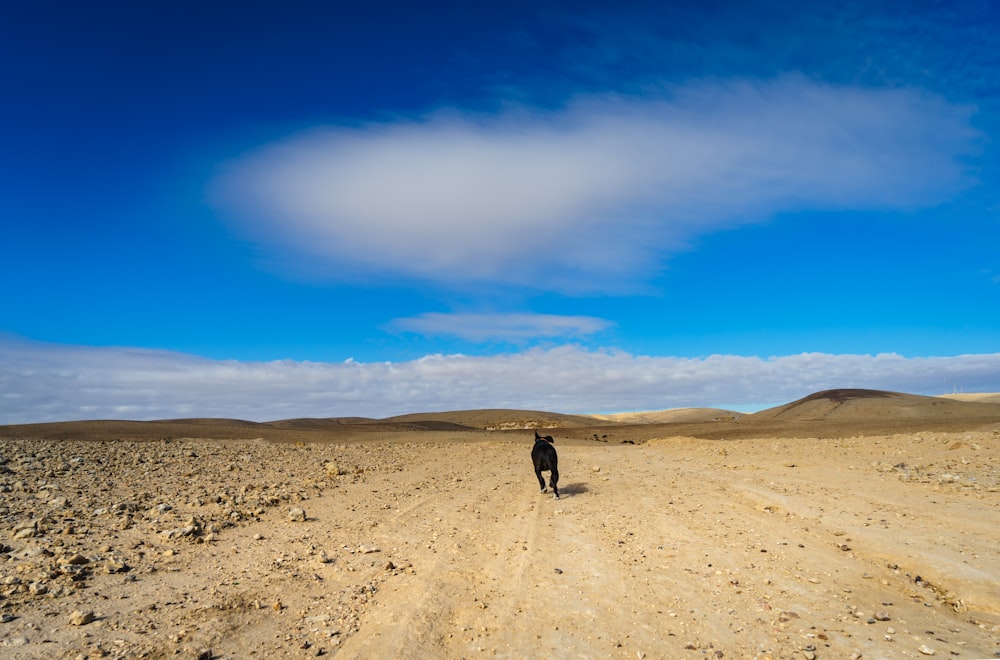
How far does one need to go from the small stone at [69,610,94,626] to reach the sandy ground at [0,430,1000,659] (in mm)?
28

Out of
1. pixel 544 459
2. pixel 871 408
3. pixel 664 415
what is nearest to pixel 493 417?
pixel 871 408

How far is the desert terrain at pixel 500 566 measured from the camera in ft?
18.8

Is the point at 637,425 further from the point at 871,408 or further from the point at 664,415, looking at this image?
the point at 664,415

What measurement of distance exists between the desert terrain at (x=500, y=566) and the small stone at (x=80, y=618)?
0.8 inches

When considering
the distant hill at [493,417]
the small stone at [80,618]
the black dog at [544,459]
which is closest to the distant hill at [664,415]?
the distant hill at [493,417]

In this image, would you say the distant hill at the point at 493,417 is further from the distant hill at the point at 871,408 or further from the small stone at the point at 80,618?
the small stone at the point at 80,618

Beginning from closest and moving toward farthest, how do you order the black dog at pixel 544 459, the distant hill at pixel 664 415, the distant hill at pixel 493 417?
the black dog at pixel 544 459
the distant hill at pixel 493 417
the distant hill at pixel 664 415

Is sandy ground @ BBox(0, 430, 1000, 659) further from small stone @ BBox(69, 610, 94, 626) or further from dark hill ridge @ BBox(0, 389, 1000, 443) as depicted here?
dark hill ridge @ BBox(0, 389, 1000, 443)

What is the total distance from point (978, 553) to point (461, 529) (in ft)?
25.4

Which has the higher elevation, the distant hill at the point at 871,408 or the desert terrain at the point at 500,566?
the distant hill at the point at 871,408

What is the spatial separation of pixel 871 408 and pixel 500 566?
78422mm

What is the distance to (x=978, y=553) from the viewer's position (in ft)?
26.4

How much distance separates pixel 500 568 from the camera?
818 cm

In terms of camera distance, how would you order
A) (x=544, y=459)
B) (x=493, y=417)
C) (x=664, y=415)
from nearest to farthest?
1. (x=544, y=459)
2. (x=493, y=417)
3. (x=664, y=415)
